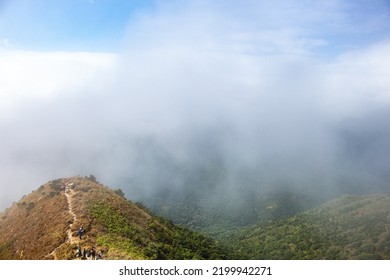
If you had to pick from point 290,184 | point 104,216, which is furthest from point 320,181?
point 104,216

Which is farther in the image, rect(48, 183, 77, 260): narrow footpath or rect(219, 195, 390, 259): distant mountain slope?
rect(219, 195, 390, 259): distant mountain slope

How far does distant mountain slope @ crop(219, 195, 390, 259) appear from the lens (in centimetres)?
3209

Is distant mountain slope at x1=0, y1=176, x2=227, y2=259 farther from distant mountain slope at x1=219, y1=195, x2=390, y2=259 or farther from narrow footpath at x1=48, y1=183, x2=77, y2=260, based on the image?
distant mountain slope at x1=219, y1=195, x2=390, y2=259

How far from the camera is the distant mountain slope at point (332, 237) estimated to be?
32.1 m

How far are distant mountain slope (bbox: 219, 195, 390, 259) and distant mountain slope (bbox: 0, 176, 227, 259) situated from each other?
10685 millimetres

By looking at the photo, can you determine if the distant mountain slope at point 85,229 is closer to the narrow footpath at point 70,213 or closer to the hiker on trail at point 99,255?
the narrow footpath at point 70,213

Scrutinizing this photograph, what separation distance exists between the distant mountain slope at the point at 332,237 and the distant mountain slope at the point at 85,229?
10.7 metres

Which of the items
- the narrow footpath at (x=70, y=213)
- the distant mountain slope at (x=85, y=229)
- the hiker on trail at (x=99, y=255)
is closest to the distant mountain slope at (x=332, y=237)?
the distant mountain slope at (x=85, y=229)

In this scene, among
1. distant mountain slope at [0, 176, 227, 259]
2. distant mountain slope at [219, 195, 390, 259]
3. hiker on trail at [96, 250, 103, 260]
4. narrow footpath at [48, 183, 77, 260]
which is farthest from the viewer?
distant mountain slope at [219, 195, 390, 259]

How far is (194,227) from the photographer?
95250mm

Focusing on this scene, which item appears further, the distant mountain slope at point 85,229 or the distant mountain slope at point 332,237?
the distant mountain slope at point 332,237

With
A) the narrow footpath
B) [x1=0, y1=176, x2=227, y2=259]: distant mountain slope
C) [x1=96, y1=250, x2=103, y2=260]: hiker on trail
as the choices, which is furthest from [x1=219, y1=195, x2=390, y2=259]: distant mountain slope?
[x1=96, y1=250, x2=103, y2=260]: hiker on trail

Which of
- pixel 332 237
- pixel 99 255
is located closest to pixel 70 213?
pixel 99 255
